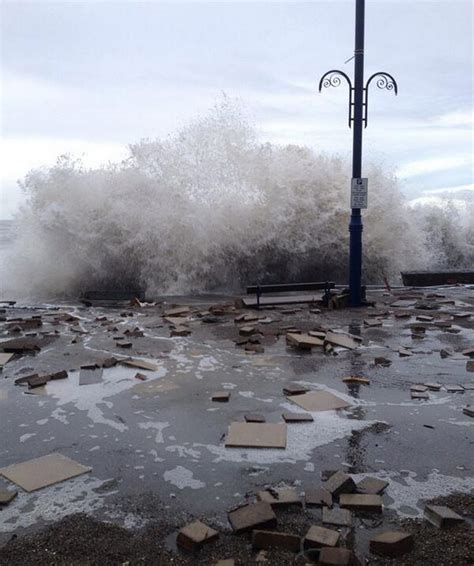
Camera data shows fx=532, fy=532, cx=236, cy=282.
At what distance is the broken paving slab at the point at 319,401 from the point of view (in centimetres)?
448

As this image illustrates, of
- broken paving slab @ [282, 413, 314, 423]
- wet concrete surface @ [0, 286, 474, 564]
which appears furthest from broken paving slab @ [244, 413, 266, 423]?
broken paving slab @ [282, 413, 314, 423]

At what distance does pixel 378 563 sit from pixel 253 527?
627 mm

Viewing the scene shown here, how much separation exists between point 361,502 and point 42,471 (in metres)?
1.97

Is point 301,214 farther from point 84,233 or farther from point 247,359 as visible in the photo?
point 247,359

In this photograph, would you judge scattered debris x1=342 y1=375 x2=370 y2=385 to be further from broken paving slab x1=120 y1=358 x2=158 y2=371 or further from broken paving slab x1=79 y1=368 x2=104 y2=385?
broken paving slab x1=79 y1=368 x2=104 y2=385

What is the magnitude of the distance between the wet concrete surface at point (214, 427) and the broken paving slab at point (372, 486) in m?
0.06

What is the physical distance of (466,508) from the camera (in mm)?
2898

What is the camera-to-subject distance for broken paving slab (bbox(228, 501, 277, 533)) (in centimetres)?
272

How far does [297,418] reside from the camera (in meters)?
4.21

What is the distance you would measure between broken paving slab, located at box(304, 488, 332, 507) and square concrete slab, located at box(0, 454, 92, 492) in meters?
1.41

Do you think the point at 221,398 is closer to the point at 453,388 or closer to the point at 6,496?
the point at 6,496

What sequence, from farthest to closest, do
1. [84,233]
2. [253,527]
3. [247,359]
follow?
[84,233] → [247,359] → [253,527]

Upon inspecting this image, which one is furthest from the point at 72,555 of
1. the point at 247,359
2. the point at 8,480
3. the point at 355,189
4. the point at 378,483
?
the point at 355,189

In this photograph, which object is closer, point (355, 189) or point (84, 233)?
point (355, 189)
